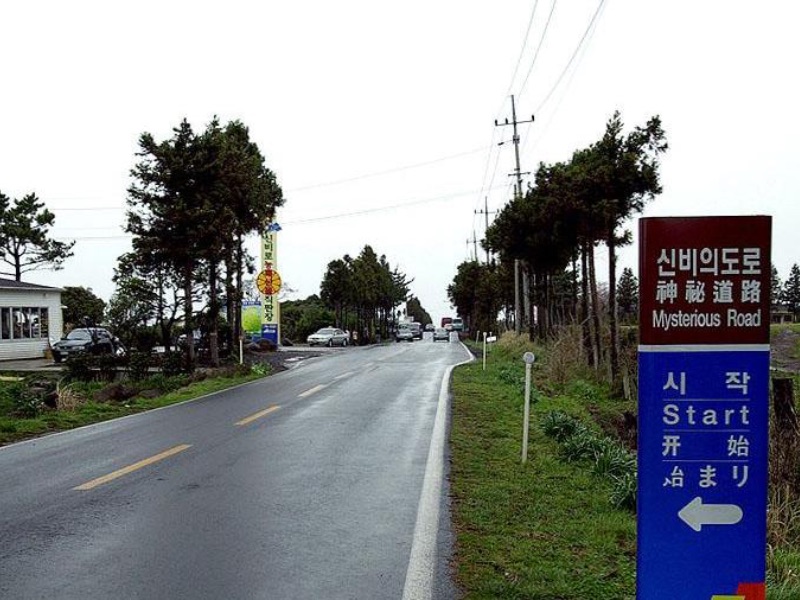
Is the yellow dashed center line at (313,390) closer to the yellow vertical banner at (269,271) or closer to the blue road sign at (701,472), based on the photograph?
the blue road sign at (701,472)

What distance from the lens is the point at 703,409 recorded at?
4.20 m

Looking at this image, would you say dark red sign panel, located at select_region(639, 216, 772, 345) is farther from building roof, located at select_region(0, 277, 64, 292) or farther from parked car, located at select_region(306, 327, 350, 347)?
parked car, located at select_region(306, 327, 350, 347)

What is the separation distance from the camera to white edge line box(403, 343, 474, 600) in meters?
5.50

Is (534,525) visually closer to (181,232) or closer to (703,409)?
(703,409)

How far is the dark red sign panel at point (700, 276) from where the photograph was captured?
416 cm

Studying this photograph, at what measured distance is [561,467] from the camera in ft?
31.4

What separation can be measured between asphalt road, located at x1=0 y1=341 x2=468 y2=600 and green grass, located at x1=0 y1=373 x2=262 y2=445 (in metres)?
0.99

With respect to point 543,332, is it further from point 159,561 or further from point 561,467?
point 159,561

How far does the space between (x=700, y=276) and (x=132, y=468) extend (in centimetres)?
782

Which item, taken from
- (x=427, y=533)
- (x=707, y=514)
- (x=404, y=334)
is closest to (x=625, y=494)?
(x=427, y=533)

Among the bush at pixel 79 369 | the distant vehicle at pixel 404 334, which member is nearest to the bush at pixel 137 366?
the bush at pixel 79 369

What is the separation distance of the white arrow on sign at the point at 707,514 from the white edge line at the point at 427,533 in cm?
187

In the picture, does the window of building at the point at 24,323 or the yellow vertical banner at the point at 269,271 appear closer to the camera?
the window of building at the point at 24,323

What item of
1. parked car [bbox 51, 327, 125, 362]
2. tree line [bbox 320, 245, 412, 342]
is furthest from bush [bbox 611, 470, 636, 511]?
tree line [bbox 320, 245, 412, 342]
